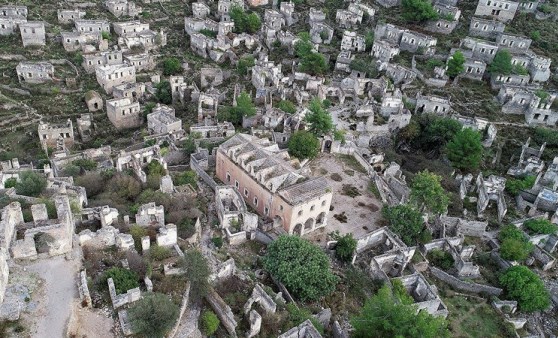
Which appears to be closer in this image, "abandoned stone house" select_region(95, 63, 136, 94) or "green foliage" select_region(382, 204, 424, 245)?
"green foliage" select_region(382, 204, 424, 245)

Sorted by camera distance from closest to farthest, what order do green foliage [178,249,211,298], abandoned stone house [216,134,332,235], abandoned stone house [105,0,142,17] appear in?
1. green foliage [178,249,211,298]
2. abandoned stone house [216,134,332,235]
3. abandoned stone house [105,0,142,17]

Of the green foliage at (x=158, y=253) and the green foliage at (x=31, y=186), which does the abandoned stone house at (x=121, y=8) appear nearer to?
the green foliage at (x=31, y=186)

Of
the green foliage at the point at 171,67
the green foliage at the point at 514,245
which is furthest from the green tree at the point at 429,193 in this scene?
the green foliage at the point at 171,67

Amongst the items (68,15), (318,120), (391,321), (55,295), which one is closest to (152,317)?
(55,295)

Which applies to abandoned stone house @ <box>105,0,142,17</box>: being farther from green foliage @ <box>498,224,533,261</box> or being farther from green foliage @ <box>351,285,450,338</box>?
green foliage @ <box>351,285,450,338</box>

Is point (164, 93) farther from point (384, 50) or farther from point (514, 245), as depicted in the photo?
point (514, 245)

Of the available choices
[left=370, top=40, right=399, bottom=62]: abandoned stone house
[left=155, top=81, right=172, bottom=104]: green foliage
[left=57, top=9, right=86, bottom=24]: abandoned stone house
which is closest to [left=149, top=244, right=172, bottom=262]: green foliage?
→ [left=155, top=81, right=172, bottom=104]: green foliage

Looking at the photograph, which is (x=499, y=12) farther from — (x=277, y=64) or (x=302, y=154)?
(x=302, y=154)

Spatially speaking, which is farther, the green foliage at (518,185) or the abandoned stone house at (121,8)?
the abandoned stone house at (121,8)
